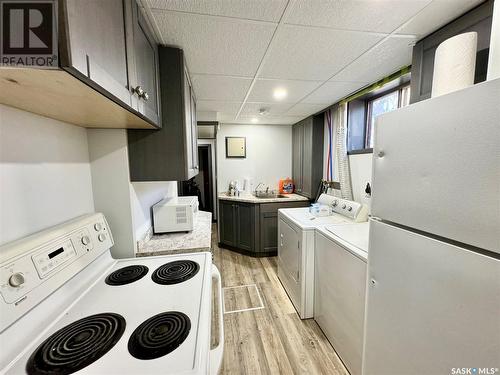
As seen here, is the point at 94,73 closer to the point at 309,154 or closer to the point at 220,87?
the point at 220,87

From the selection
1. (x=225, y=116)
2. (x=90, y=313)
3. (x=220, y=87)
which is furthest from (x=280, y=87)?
(x=90, y=313)

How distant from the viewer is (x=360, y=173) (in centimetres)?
231

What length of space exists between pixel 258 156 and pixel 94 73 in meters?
3.29

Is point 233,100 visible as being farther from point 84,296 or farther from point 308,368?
point 308,368

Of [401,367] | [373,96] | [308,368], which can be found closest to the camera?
[401,367]

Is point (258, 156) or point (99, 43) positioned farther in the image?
point (258, 156)

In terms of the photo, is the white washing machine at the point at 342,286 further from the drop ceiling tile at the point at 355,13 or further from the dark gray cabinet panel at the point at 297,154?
the dark gray cabinet panel at the point at 297,154

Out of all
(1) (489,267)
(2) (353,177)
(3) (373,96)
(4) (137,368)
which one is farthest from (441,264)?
(3) (373,96)

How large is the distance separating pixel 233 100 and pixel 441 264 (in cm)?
227

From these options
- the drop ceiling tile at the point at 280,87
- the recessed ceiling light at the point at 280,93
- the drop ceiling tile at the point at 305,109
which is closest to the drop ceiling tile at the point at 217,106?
the drop ceiling tile at the point at 280,87

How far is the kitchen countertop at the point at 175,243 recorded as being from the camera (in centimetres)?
143

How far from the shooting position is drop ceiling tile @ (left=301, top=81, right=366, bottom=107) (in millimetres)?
1958

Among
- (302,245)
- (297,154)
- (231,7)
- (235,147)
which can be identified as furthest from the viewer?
(235,147)

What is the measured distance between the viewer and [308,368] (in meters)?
1.47
